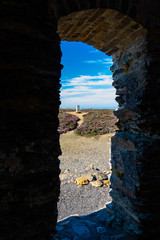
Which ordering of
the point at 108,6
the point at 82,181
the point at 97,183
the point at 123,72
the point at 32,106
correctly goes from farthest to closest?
the point at 82,181
the point at 97,183
the point at 123,72
the point at 108,6
the point at 32,106

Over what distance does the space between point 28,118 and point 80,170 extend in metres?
6.19

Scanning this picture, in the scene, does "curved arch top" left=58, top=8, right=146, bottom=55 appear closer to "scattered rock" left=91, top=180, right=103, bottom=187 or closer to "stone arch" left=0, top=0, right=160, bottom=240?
"stone arch" left=0, top=0, right=160, bottom=240

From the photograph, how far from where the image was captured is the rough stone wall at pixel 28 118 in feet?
5.64

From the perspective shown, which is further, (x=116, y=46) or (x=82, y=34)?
(x=116, y=46)

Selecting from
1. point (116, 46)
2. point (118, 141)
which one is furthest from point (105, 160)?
point (116, 46)

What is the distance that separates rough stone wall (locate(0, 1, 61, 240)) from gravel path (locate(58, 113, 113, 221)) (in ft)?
8.50

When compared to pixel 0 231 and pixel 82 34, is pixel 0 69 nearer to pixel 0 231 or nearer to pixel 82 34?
pixel 82 34

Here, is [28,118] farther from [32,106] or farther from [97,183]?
[97,183]

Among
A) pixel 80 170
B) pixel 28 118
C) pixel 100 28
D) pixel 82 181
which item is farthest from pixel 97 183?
pixel 100 28

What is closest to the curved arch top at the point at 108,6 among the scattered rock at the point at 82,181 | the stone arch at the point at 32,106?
the stone arch at the point at 32,106

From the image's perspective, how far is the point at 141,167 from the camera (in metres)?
2.46

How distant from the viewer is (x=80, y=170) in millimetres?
7508

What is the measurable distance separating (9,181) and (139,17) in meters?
2.67

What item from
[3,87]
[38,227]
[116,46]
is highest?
[116,46]
